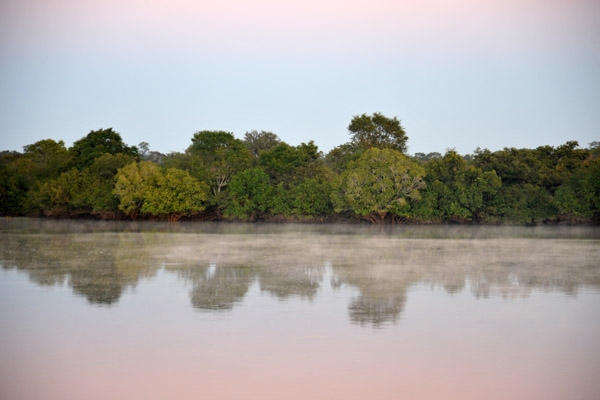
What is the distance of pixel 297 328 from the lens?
307 inches

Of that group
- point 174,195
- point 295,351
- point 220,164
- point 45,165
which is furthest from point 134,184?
point 295,351

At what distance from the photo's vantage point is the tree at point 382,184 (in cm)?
3547

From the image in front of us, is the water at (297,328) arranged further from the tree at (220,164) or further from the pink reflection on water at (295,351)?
the tree at (220,164)

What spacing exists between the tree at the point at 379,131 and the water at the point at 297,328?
33.9 metres

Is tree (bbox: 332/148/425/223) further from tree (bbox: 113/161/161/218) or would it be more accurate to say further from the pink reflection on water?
the pink reflection on water

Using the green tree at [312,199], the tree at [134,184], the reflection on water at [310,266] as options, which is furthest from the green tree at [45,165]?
the reflection on water at [310,266]

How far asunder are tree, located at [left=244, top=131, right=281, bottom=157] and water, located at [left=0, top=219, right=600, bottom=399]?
51113 millimetres

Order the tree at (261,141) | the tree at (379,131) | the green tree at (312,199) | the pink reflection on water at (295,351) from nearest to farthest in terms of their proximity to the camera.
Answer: the pink reflection on water at (295,351), the green tree at (312,199), the tree at (379,131), the tree at (261,141)

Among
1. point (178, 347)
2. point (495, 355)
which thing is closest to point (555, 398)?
point (495, 355)

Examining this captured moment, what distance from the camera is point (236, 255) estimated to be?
16500mm

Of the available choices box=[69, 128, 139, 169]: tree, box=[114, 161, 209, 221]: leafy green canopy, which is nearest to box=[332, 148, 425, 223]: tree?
box=[114, 161, 209, 221]: leafy green canopy

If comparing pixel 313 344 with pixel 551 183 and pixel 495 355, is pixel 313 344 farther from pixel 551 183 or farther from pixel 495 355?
pixel 551 183

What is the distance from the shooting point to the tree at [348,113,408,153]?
48.6 meters

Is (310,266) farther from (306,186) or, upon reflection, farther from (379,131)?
(379,131)
